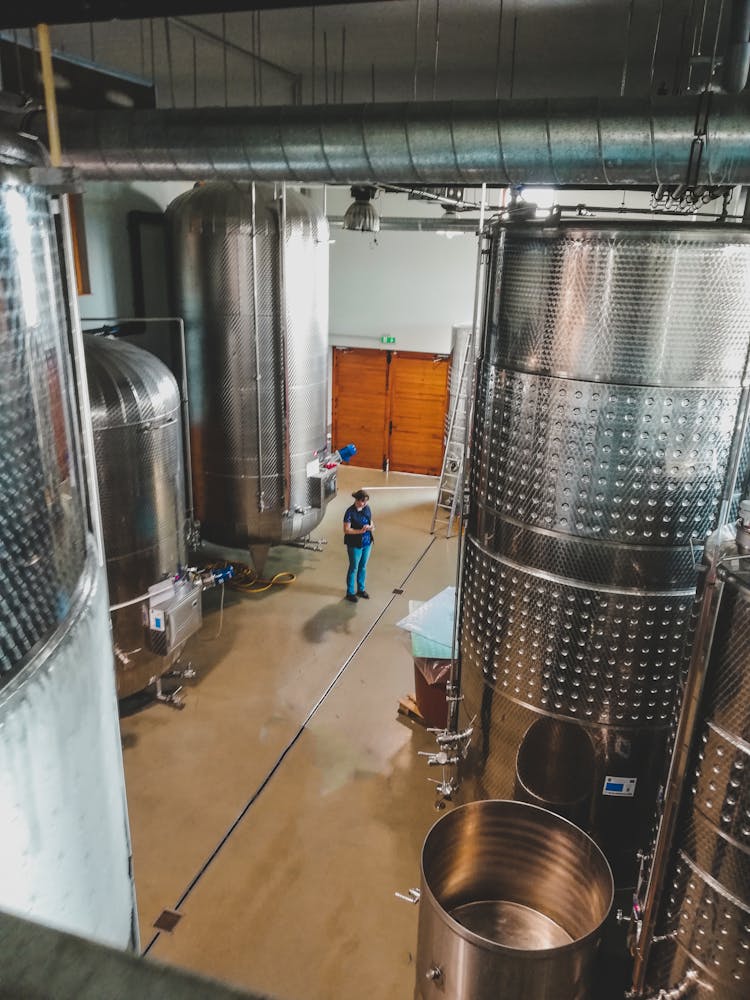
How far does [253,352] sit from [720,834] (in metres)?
5.14

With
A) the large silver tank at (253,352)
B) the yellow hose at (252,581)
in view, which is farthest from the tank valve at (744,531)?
the yellow hose at (252,581)

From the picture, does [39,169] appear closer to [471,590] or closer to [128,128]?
[471,590]

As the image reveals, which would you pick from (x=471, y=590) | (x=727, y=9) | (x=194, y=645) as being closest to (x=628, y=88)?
(x=727, y=9)

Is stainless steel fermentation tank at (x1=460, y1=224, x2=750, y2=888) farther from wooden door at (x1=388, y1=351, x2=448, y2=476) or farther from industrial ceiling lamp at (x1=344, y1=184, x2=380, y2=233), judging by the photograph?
wooden door at (x1=388, y1=351, x2=448, y2=476)

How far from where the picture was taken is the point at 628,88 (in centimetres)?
639

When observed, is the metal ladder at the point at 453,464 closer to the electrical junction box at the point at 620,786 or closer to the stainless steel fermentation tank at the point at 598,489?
the stainless steel fermentation tank at the point at 598,489

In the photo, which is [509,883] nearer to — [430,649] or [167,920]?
[167,920]

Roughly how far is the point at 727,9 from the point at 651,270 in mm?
3145

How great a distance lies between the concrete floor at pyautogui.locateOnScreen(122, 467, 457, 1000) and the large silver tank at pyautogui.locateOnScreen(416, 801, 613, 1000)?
2.07 ft

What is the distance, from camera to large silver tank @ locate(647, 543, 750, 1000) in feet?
7.28

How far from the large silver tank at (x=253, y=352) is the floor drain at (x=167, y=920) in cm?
370

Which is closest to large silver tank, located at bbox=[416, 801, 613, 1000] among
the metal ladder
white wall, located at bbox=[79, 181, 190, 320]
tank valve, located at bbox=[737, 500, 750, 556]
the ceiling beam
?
tank valve, located at bbox=[737, 500, 750, 556]

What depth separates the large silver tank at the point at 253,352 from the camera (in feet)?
19.7

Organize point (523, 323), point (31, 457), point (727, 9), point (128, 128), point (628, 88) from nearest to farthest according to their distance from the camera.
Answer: point (31, 457) → point (523, 323) → point (128, 128) → point (727, 9) → point (628, 88)
